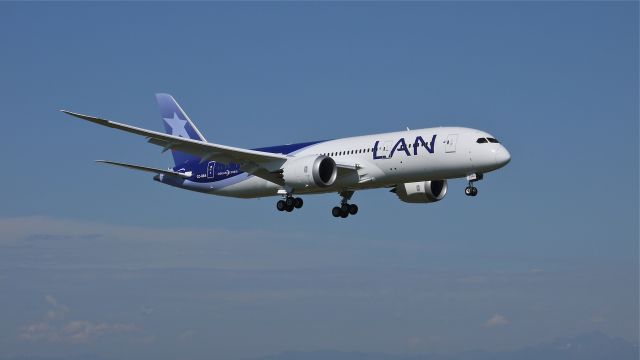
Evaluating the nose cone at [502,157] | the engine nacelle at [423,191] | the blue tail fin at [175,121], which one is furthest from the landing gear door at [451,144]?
the blue tail fin at [175,121]

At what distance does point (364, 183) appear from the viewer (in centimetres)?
6178

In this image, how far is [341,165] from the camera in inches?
2448

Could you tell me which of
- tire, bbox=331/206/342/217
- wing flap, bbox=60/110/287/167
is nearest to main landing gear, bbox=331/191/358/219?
tire, bbox=331/206/342/217

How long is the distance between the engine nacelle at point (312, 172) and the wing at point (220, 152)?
162cm

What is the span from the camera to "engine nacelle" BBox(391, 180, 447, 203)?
66.5m

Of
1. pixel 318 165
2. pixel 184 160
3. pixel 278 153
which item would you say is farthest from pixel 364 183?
pixel 184 160

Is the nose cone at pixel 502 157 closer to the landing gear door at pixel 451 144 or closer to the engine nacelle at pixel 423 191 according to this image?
the landing gear door at pixel 451 144

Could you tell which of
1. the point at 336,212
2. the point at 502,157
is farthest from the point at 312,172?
the point at 502,157

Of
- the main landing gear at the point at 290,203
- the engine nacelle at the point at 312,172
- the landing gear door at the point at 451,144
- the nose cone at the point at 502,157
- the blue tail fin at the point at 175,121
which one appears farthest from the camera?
the blue tail fin at the point at 175,121

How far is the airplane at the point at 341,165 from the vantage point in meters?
58.5

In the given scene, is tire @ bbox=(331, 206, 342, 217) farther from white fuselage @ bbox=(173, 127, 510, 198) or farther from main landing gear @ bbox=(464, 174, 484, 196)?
main landing gear @ bbox=(464, 174, 484, 196)

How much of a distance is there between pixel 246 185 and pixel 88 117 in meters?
14.8

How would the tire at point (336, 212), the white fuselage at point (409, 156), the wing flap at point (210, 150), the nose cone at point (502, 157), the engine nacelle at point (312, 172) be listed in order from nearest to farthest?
the nose cone at point (502, 157), the white fuselage at point (409, 156), the wing flap at point (210, 150), the engine nacelle at point (312, 172), the tire at point (336, 212)

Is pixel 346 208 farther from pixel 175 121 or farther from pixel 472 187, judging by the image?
pixel 175 121
